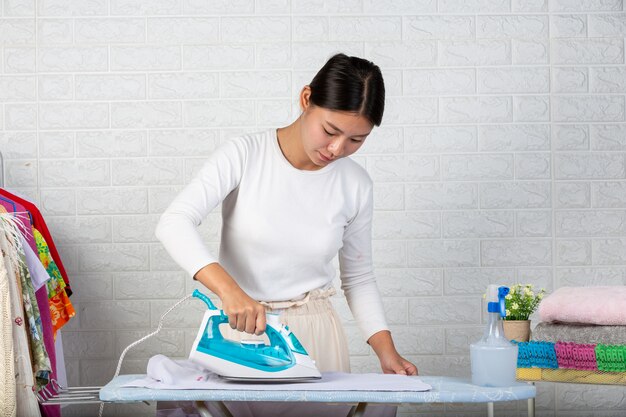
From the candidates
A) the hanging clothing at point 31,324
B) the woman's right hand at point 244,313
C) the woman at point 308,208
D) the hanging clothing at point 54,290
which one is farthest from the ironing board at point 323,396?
the hanging clothing at point 54,290

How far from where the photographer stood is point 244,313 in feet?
6.21

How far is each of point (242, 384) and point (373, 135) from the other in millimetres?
1920

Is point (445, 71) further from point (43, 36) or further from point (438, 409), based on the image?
point (43, 36)

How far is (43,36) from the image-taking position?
3.64 metres

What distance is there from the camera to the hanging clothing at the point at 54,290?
10.4 ft

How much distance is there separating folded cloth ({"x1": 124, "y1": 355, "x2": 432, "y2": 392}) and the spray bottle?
14 centimetres

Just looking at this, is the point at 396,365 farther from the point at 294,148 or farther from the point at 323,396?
the point at 294,148

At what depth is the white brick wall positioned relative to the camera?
3639mm

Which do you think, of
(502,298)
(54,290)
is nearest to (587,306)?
(502,298)

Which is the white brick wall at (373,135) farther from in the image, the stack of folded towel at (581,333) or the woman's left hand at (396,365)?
the woman's left hand at (396,365)

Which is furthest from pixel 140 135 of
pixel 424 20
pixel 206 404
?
pixel 206 404

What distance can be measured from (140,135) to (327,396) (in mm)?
2110

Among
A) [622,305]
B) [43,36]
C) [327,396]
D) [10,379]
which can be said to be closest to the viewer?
[327,396]

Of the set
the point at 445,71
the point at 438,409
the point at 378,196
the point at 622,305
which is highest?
the point at 445,71
